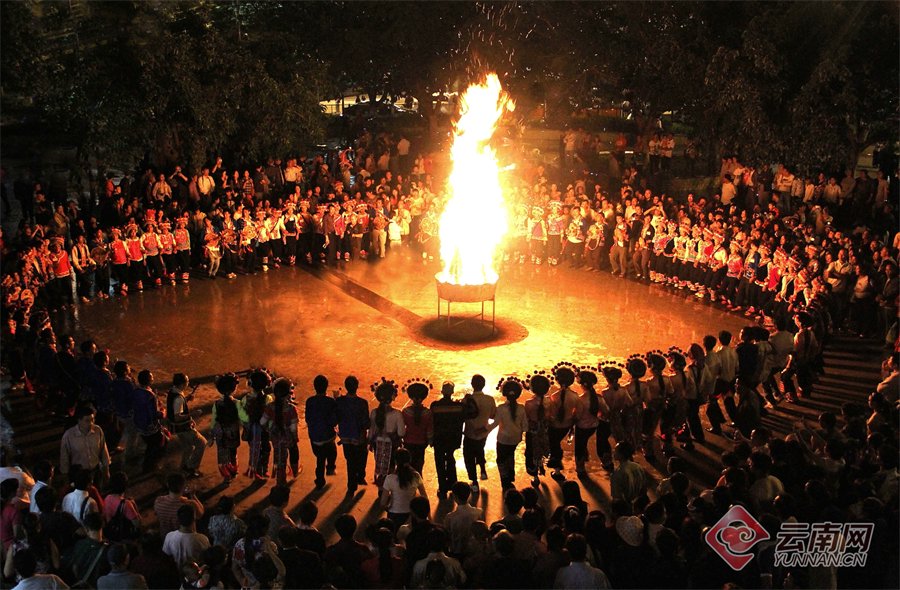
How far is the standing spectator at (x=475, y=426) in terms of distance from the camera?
40.3ft

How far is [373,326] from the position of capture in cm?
1911

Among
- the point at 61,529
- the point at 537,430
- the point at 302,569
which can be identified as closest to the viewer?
the point at 302,569

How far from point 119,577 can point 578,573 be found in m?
3.86

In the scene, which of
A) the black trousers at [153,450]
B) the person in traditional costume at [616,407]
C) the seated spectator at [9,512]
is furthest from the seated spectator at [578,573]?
the black trousers at [153,450]

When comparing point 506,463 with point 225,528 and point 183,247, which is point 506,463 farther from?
point 183,247

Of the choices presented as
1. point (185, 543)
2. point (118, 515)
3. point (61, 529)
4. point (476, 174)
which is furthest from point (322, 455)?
point (476, 174)

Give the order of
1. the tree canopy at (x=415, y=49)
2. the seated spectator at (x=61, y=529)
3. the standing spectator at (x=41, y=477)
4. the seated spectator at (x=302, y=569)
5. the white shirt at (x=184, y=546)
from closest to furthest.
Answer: the seated spectator at (x=302, y=569) → the white shirt at (x=184, y=546) → the seated spectator at (x=61, y=529) → the standing spectator at (x=41, y=477) → the tree canopy at (x=415, y=49)

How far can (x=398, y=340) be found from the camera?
18297 millimetres

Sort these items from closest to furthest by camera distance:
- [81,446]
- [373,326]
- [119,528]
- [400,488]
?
1. [119,528]
2. [400,488]
3. [81,446]
4. [373,326]

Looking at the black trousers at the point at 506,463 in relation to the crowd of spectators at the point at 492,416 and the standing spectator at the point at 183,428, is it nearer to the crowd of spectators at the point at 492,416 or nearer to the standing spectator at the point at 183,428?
the crowd of spectators at the point at 492,416

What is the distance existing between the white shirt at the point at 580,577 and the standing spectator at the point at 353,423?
443 cm

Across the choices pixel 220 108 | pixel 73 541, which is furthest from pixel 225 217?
pixel 73 541

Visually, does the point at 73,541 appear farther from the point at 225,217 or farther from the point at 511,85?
the point at 511,85

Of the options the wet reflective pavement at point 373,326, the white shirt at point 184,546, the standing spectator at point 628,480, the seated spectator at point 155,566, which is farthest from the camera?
the wet reflective pavement at point 373,326
